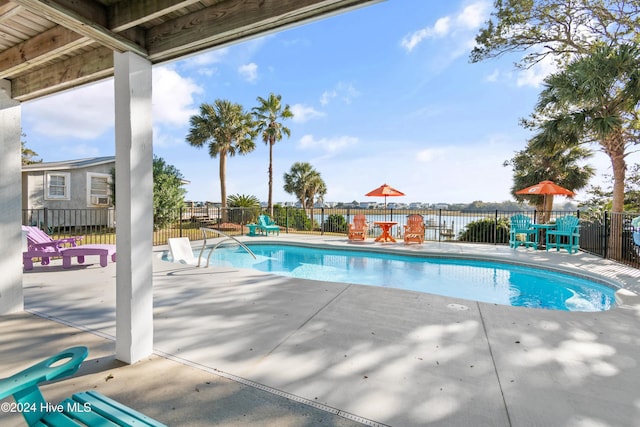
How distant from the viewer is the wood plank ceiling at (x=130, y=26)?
183cm

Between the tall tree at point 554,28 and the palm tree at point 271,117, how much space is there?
11525mm

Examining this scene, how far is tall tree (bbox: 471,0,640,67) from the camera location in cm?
936

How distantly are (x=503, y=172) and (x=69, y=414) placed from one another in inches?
674

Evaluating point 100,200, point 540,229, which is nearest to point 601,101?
point 540,229

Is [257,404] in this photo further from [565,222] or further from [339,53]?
[339,53]

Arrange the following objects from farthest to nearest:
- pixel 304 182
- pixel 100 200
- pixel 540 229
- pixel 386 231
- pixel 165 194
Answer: pixel 304 182 < pixel 100 200 < pixel 165 194 < pixel 386 231 < pixel 540 229

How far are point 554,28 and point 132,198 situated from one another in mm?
13697

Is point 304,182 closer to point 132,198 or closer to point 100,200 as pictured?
point 100,200

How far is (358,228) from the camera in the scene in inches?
444

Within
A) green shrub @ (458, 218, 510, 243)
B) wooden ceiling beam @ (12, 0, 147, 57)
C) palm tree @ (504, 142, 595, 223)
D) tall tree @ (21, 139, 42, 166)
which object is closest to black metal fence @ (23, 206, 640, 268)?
green shrub @ (458, 218, 510, 243)

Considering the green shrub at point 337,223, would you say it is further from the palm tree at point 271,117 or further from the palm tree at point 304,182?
the palm tree at point 304,182

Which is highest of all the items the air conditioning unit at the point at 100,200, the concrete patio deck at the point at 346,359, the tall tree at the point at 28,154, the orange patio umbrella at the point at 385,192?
the tall tree at the point at 28,154

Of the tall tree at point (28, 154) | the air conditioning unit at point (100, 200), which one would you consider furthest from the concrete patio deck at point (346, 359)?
the tall tree at point (28, 154)

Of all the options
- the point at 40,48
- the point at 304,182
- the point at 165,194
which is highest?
the point at 304,182
